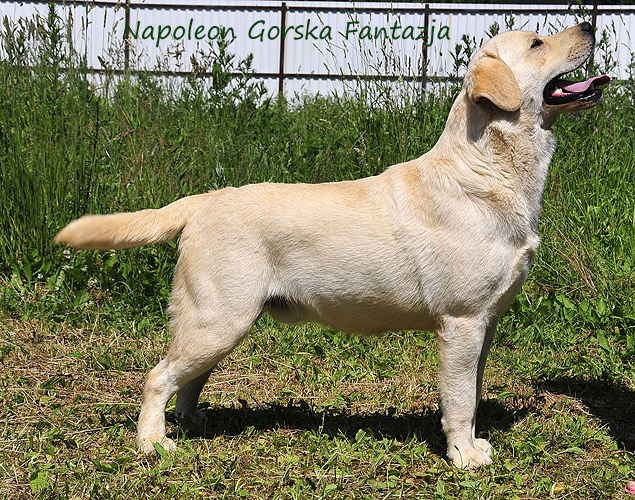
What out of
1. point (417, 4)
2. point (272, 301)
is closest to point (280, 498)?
point (272, 301)

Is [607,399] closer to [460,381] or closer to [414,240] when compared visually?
[460,381]

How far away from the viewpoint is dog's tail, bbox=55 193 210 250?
11.6 ft

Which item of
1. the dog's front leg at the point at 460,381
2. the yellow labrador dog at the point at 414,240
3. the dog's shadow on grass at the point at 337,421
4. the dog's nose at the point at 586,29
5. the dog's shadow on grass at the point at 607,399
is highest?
the dog's nose at the point at 586,29

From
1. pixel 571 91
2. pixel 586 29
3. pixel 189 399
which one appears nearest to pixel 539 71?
pixel 571 91

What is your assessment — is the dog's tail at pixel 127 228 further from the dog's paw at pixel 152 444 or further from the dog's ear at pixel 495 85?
the dog's ear at pixel 495 85

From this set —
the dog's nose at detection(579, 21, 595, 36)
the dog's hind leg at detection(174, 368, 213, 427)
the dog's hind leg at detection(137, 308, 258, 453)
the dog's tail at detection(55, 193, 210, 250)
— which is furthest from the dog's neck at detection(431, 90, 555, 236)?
the dog's hind leg at detection(174, 368, 213, 427)

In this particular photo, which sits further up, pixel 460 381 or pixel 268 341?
pixel 460 381

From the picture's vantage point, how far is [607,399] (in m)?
4.39

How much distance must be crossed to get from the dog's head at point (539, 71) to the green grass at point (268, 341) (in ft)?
5.70

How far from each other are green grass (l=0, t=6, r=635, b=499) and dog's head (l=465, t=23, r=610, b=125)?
1.74m

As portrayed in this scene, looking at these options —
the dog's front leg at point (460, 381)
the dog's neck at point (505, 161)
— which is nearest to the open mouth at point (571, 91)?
the dog's neck at point (505, 161)

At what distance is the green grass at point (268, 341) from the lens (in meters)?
3.48

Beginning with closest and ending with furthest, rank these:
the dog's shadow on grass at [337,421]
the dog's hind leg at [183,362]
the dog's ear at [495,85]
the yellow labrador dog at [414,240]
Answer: the dog's ear at [495,85] → the yellow labrador dog at [414,240] → the dog's hind leg at [183,362] → the dog's shadow on grass at [337,421]

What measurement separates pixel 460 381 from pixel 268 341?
1948 millimetres
